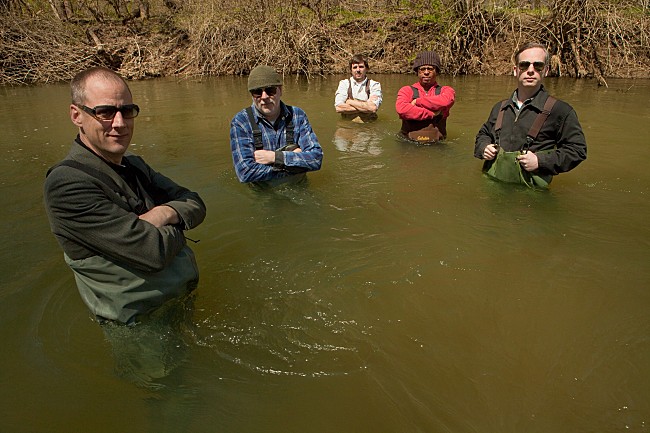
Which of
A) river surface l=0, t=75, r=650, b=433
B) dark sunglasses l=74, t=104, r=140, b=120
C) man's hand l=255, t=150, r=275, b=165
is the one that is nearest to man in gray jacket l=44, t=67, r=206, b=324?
dark sunglasses l=74, t=104, r=140, b=120

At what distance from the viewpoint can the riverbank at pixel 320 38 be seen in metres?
13.9

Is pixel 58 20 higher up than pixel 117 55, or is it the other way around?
pixel 58 20

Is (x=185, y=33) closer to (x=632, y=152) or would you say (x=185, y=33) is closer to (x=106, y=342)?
(x=632, y=152)

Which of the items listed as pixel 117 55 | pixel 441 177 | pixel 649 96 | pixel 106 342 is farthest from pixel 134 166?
pixel 117 55

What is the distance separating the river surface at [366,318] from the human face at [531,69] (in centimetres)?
122

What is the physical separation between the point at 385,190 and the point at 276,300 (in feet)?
8.46

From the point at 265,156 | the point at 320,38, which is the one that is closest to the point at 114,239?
the point at 265,156

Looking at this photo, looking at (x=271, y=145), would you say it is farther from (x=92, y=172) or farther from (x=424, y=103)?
(x=424, y=103)

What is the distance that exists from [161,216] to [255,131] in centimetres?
221

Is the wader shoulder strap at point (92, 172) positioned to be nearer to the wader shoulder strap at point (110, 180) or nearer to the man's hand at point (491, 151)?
the wader shoulder strap at point (110, 180)

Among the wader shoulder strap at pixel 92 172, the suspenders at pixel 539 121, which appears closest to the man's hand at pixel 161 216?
the wader shoulder strap at pixel 92 172

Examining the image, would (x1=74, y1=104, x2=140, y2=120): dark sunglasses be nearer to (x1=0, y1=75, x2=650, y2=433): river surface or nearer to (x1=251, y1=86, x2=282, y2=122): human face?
(x1=0, y1=75, x2=650, y2=433): river surface

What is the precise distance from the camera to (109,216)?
226 centimetres

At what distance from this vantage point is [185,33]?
18469 mm
